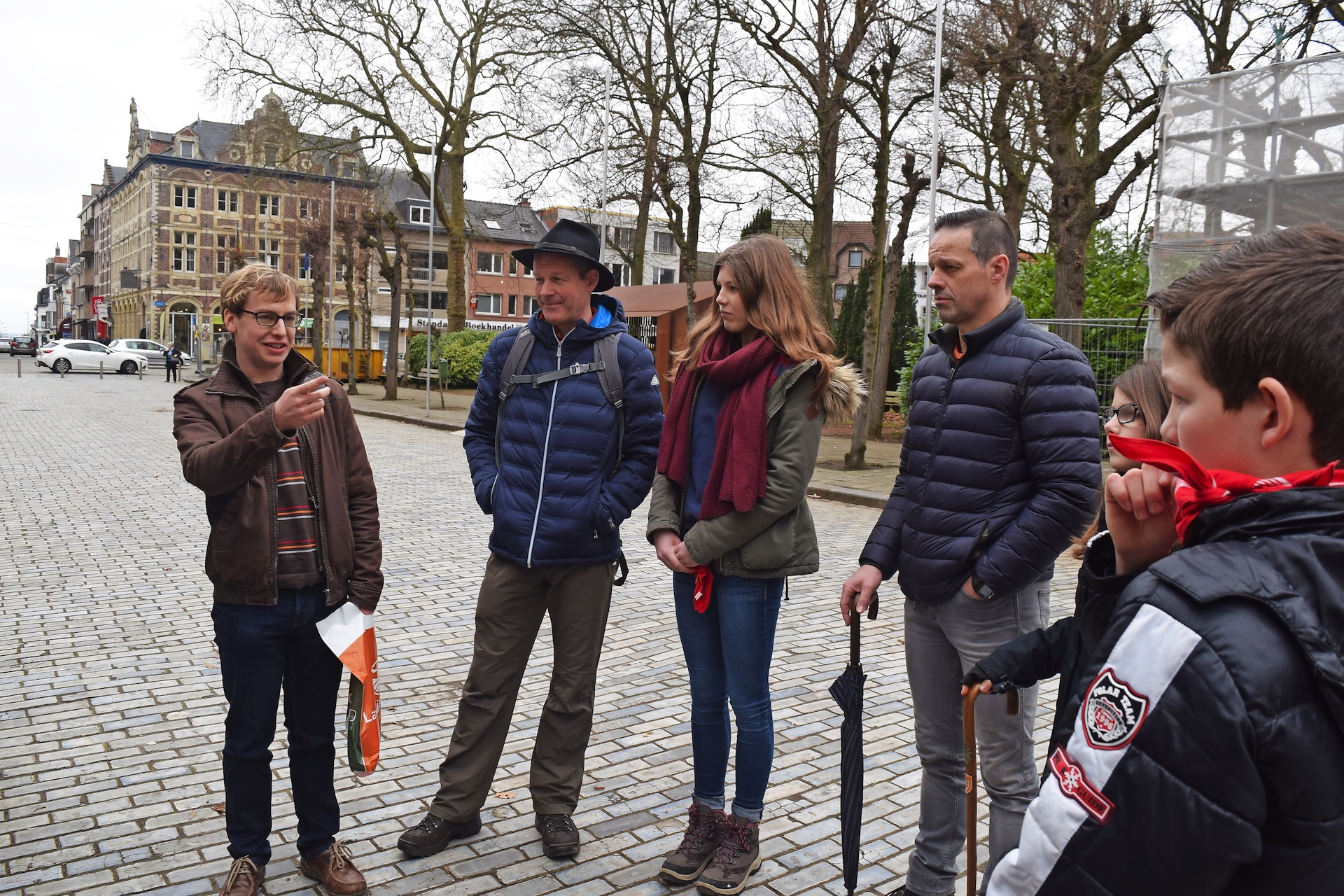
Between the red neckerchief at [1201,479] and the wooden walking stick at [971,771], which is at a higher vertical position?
the red neckerchief at [1201,479]

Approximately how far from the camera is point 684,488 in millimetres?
3613

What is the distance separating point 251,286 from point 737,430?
1.59m

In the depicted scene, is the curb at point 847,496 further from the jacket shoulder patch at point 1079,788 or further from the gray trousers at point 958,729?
the jacket shoulder patch at point 1079,788

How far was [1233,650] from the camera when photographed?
1111mm

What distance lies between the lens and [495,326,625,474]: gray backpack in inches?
148

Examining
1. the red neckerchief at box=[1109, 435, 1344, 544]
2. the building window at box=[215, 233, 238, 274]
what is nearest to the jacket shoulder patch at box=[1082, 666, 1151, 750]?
the red neckerchief at box=[1109, 435, 1344, 544]

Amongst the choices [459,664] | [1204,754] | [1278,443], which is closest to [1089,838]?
[1204,754]

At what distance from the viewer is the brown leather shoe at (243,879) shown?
321cm

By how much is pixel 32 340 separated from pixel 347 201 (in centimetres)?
3469

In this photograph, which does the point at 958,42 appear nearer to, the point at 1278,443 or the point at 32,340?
the point at 1278,443

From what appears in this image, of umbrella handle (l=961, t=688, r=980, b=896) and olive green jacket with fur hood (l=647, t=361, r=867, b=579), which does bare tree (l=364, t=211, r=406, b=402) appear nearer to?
olive green jacket with fur hood (l=647, t=361, r=867, b=579)

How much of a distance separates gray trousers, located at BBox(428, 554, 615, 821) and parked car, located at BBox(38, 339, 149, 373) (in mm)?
50641

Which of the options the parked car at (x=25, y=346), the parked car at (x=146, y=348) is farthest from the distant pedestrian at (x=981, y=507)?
the parked car at (x=25, y=346)

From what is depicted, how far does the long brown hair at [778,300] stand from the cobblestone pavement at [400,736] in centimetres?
176
